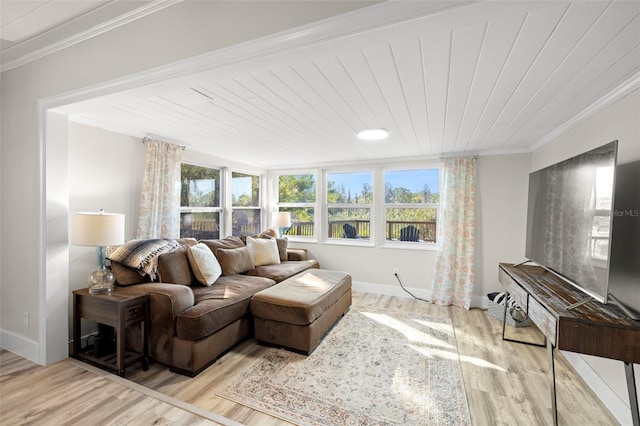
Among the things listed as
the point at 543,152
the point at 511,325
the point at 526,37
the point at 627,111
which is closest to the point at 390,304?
the point at 511,325

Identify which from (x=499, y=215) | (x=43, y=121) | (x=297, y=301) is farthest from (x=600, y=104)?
(x=43, y=121)

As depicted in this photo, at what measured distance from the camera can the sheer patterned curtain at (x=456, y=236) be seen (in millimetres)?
3902

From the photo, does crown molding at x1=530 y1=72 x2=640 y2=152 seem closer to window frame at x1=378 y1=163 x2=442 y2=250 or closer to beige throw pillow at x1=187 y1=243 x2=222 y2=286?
window frame at x1=378 y1=163 x2=442 y2=250

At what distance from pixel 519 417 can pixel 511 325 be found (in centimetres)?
175

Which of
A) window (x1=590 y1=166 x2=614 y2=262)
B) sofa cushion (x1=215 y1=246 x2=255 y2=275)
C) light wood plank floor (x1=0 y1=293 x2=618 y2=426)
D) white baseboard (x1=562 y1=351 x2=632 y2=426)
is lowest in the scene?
light wood plank floor (x1=0 y1=293 x2=618 y2=426)

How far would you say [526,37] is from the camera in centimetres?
136

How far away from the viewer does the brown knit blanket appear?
2.48m

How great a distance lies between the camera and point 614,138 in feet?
6.45

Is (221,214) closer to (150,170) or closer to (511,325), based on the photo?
(150,170)

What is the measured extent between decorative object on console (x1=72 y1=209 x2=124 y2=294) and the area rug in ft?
4.43

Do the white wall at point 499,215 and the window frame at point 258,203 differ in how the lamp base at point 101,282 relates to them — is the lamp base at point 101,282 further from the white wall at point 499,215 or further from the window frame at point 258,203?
the white wall at point 499,215

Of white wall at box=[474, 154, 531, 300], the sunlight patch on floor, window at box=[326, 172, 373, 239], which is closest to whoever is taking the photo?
the sunlight patch on floor

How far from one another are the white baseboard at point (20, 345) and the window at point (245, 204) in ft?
9.02

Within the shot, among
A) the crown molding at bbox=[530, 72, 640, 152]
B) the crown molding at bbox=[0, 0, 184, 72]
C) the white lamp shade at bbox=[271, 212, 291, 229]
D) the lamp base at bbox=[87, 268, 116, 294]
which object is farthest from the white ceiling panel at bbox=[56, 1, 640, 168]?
the white lamp shade at bbox=[271, 212, 291, 229]
